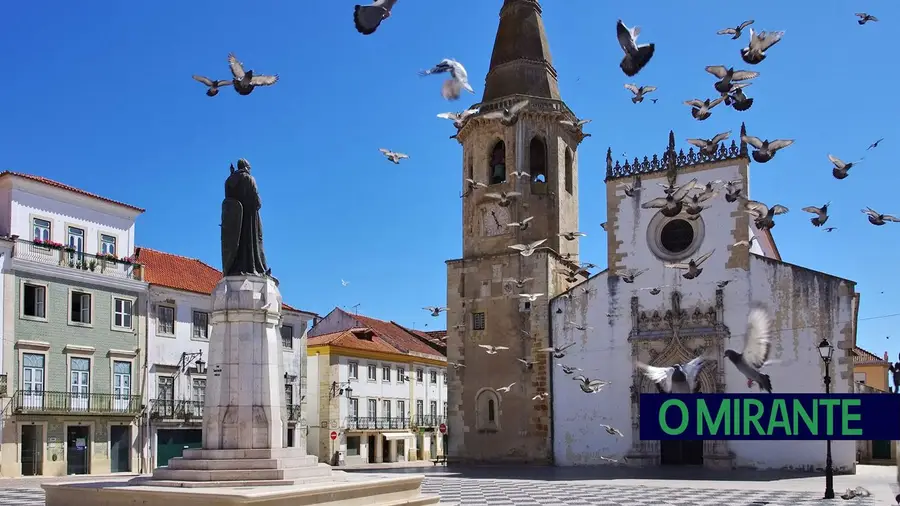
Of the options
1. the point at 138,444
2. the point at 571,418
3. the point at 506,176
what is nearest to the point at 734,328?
the point at 571,418

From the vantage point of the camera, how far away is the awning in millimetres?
49906

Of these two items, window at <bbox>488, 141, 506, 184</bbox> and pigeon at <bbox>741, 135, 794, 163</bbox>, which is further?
window at <bbox>488, 141, 506, 184</bbox>

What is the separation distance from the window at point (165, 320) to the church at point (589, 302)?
10467 millimetres

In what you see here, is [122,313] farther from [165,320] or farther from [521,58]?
[521,58]

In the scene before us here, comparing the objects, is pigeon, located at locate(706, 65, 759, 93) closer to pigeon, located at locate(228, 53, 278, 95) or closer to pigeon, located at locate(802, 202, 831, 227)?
pigeon, located at locate(802, 202, 831, 227)

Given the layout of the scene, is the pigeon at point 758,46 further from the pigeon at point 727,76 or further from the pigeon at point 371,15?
the pigeon at point 371,15

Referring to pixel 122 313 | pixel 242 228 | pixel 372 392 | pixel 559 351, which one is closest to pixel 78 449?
pixel 122 313

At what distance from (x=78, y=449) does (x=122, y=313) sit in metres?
4.99

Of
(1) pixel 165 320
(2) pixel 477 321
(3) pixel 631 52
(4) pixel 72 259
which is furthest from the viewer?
(2) pixel 477 321

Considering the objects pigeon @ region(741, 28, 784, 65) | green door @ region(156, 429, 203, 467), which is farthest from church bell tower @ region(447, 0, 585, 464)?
pigeon @ region(741, 28, 784, 65)

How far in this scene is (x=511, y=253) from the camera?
3738cm

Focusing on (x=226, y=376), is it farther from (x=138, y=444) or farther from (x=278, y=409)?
(x=138, y=444)

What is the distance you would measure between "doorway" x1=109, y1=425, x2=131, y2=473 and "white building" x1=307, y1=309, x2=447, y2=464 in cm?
1145

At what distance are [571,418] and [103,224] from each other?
18.0m
